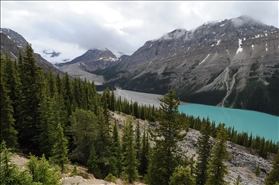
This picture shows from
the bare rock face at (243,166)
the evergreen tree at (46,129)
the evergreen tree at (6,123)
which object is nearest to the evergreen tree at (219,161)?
the evergreen tree at (46,129)

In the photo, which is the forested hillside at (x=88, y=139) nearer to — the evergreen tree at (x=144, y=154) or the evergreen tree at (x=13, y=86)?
the evergreen tree at (x=13, y=86)

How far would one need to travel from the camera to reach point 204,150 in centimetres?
2409

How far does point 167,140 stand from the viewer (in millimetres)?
17594

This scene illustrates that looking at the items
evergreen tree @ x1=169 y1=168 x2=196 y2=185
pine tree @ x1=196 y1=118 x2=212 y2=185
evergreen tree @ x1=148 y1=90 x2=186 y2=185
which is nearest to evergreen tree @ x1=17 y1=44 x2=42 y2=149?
evergreen tree @ x1=148 y1=90 x2=186 y2=185

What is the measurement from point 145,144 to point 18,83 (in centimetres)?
2399

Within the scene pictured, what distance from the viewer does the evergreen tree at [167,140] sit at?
17.2 metres

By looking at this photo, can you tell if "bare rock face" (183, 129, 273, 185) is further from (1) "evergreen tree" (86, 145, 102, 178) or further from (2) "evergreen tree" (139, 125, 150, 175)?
(1) "evergreen tree" (86, 145, 102, 178)

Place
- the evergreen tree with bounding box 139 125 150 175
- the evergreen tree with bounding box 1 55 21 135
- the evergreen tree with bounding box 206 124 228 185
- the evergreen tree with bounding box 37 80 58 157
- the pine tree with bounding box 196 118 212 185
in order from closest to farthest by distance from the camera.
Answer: the evergreen tree with bounding box 206 124 228 185, the pine tree with bounding box 196 118 212 185, the evergreen tree with bounding box 37 80 58 157, the evergreen tree with bounding box 1 55 21 135, the evergreen tree with bounding box 139 125 150 175

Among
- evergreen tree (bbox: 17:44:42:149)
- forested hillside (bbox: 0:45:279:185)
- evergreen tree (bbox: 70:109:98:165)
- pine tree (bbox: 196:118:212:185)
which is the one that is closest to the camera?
forested hillside (bbox: 0:45:279:185)

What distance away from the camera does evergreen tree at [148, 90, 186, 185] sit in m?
17.2

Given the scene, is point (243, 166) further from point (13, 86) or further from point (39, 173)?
point (39, 173)

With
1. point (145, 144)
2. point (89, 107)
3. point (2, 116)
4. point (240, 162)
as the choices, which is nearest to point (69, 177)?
point (2, 116)

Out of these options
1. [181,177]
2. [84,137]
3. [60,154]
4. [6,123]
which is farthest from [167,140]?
[6,123]

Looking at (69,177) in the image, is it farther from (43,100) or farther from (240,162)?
(240,162)
